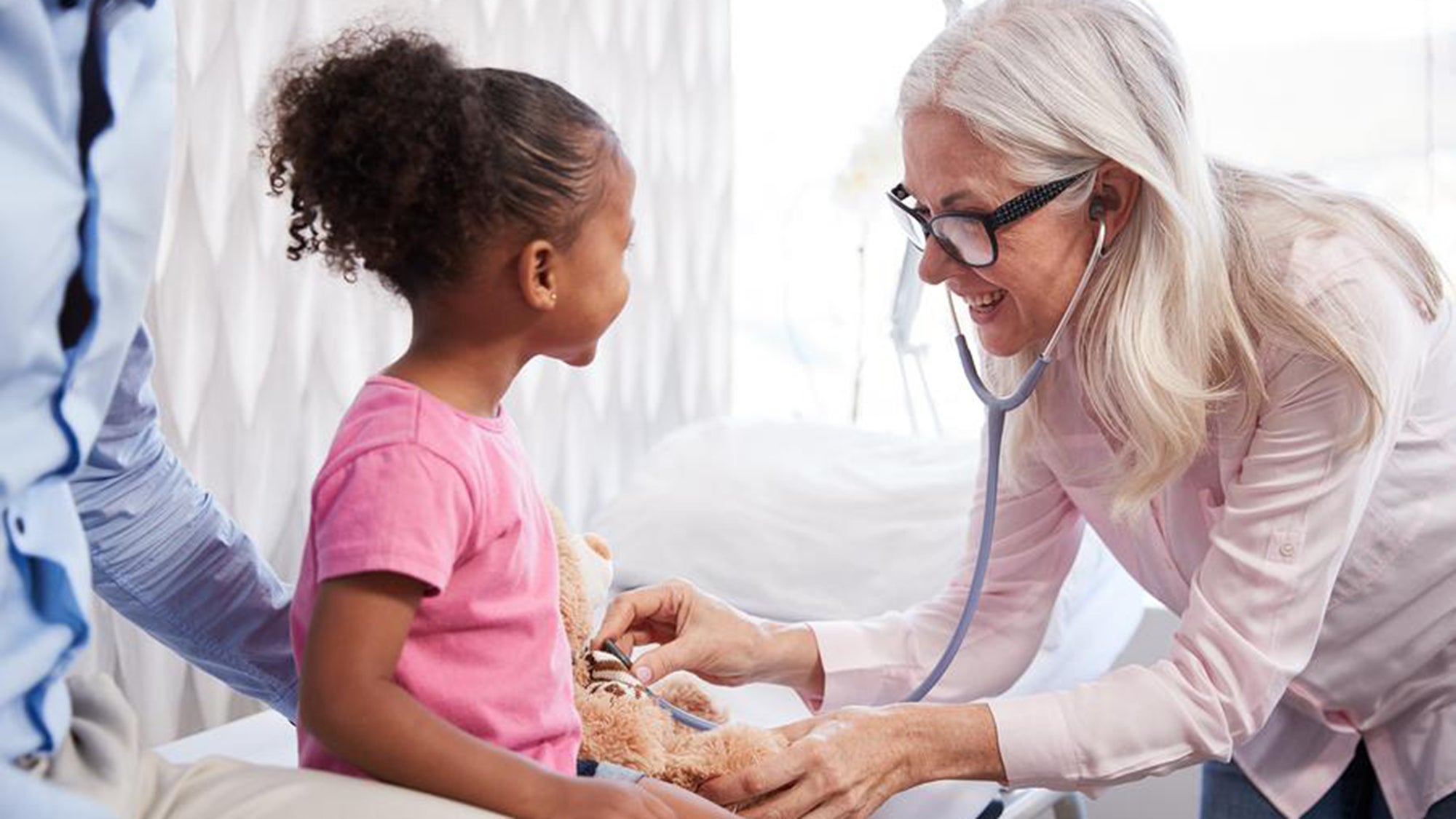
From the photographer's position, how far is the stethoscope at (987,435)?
4.87 ft

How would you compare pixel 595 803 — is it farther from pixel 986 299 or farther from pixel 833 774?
pixel 986 299

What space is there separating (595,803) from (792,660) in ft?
2.46

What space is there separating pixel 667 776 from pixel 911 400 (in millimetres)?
2047

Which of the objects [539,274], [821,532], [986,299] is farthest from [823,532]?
[539,274]

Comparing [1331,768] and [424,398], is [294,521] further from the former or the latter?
[1331,768]

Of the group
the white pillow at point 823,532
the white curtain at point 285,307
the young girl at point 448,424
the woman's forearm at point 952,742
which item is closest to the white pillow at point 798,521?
the white pillow at point 823,532

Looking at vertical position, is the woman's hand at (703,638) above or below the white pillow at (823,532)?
above

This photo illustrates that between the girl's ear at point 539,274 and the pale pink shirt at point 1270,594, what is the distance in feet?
2.11

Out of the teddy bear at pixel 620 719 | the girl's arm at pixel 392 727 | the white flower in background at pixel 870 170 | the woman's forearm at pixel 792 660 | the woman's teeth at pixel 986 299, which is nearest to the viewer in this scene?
the girl's arm at pixel 392 727

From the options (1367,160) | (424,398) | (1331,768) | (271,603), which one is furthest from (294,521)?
(1367,160)

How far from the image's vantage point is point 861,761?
1.41 metres

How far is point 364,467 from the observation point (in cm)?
106

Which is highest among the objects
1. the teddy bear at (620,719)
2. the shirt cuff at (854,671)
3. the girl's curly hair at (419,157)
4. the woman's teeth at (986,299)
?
the girl's curly hair at (419,157)

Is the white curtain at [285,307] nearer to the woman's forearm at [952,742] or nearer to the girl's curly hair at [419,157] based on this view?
the girl's curly hair at [419,157]
